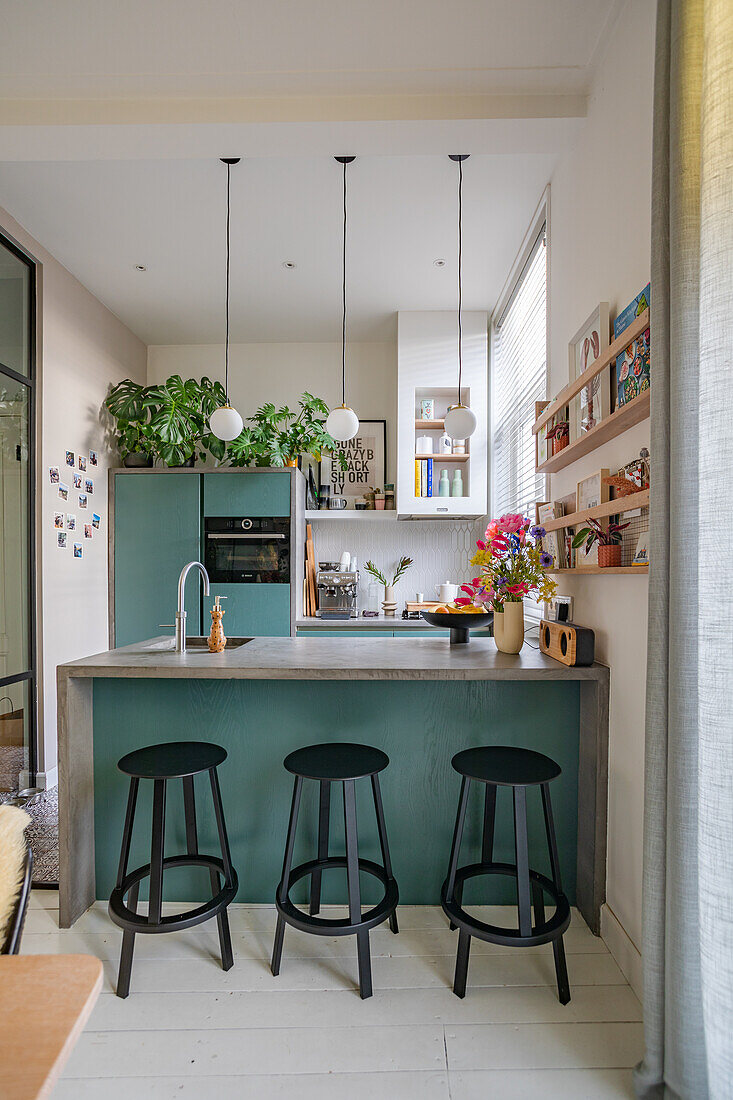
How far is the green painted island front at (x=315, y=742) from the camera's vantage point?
222cm

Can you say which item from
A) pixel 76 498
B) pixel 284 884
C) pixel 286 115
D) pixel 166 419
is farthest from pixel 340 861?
pixel 166 419

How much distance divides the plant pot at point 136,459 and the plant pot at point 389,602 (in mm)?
1895

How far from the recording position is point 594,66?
214 cm

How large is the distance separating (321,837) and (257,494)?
2.57 metres

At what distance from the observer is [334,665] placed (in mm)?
2035

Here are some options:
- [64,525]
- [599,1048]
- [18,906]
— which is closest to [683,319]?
[18,906]

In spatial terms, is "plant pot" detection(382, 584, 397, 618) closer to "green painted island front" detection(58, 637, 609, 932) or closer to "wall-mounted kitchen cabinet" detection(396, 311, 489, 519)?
"wall-mounted kitchen cabinet" detection(396, 311, 489, 519)

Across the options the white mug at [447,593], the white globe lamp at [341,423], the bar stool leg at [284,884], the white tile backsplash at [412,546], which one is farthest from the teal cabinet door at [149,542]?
the bar stool leg at [284,884]

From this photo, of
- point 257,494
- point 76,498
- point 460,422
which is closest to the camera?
point 460,422

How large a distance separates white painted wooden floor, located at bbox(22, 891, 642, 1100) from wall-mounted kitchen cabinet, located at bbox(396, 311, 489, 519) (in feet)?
8.97

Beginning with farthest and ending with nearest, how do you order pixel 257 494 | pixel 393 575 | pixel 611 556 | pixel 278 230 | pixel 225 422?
pixel 393 575 < pixel 257 494 < pixel 278 230 < pixel 225 422 < pixel 611 556

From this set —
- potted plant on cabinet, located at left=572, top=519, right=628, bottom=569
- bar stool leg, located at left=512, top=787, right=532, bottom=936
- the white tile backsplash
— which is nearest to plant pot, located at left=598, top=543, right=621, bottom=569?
potted plant on cabinet, located at left=572, top=519, right=628, bottom=569

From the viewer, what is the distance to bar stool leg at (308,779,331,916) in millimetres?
2047

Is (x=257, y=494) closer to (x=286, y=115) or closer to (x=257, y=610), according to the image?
(x=257, y=610)
